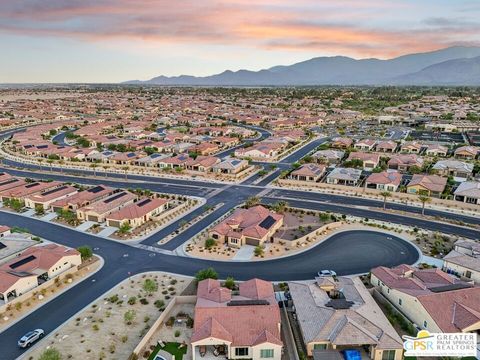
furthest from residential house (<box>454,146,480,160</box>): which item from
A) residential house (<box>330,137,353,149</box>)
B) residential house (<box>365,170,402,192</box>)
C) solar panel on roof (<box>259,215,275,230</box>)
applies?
solar panel on roof (<box>259,215,275,230</box>)

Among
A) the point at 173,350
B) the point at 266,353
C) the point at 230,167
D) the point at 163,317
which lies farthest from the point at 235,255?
the point at 230,167

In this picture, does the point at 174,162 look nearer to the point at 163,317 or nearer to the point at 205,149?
the point at 205,149

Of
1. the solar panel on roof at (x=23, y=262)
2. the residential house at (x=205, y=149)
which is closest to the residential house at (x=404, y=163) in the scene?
the residential house at (x=205, y=149)

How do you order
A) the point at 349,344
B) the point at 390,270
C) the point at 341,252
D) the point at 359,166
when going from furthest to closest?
1. the point at 359,166
2. the point at 341,252
3. the point at 390,270
4. the point at 349,344

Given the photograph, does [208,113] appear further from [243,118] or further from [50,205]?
[50,205]

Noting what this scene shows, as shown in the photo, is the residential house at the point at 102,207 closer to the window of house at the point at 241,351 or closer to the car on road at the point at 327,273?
the car on road at the point at 327,273

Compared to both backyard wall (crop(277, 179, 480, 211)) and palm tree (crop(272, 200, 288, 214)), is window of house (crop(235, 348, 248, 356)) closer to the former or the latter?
palm tree (crop(272, 200, 288, 214))

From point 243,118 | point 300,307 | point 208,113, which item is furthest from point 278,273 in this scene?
point 208,113
